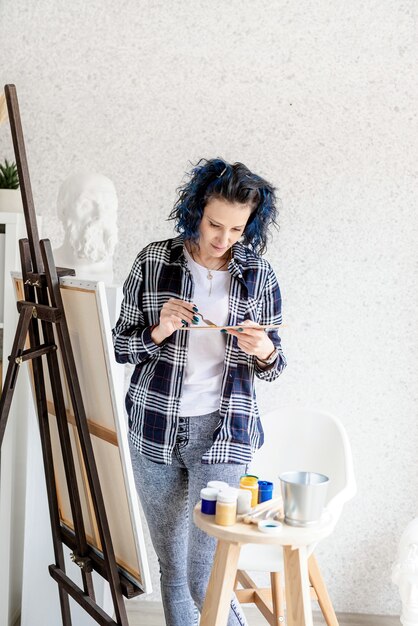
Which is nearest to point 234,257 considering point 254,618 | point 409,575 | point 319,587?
point 319,587

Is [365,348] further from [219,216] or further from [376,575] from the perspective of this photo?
[219,216]

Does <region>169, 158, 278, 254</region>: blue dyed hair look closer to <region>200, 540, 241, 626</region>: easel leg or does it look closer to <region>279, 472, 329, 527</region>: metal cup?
<region>279, 472, 329, 527</region>: metal cup

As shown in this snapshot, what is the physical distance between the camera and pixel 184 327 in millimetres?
1881

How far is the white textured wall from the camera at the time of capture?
8.79 ft

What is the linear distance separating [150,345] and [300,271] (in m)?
0.96

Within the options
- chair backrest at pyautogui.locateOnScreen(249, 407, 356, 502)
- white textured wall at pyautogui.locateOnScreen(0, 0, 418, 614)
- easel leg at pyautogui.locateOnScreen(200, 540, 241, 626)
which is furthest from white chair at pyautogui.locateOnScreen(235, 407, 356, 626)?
easel leg at pyautogui.locateOnScreen(200, 540, 241, 626)

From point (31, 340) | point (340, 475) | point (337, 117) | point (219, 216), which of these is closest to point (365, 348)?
point (340, 475)

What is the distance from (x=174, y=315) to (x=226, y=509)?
20.8 inches

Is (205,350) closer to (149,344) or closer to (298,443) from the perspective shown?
(149,344)

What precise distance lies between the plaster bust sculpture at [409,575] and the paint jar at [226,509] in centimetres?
110

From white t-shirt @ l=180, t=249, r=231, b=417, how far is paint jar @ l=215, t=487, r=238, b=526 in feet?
1.24

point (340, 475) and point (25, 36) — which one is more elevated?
point (25, 36)

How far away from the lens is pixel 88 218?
2.31 meters

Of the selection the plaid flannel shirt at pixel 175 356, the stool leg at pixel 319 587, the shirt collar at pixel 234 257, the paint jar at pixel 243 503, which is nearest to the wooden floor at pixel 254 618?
the stool leg at pixel 319 587
